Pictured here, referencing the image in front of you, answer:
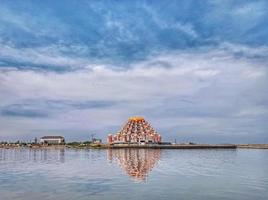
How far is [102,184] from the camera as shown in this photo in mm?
44875

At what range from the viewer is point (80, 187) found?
41.8 meters

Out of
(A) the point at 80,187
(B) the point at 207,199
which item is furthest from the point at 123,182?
(B) the point at 207,199

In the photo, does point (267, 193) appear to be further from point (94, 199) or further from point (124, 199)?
point (94, 199)

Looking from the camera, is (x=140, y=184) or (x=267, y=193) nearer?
→ (x=267, y=193)

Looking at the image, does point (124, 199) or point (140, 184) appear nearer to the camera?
point (124, 199)

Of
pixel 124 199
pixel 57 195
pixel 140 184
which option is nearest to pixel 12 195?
pixel 57 195

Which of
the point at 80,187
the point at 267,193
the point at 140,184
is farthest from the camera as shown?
the point at 140,184

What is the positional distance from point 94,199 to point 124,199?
263 cm

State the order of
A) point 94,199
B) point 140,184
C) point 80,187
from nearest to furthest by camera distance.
Result: point 94,199, point 80,187, point 140,184

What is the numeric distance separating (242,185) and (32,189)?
23635 millimetres

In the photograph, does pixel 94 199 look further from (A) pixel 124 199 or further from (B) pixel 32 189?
(B) pixel 32 189

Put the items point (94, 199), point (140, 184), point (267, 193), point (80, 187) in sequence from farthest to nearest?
point (140, 184), point (80, 187), point (267, 193), point (94, 199)

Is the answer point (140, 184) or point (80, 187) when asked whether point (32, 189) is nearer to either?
point (80, 187)

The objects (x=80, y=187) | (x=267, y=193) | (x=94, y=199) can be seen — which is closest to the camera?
(x=94, y=199)
